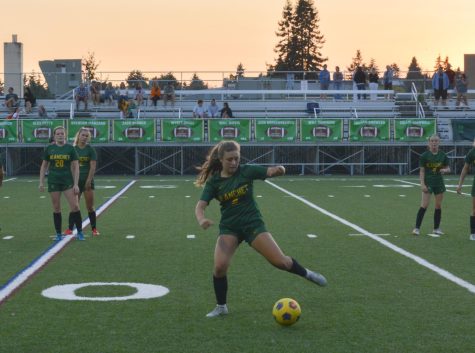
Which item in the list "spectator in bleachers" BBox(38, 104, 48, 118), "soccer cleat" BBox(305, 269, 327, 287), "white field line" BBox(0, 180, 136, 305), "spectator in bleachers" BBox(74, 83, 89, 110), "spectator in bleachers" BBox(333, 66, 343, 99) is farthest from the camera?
"spectator in bleachers" BBox(333, 66, 343, 99)

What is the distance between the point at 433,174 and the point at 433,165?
0.16m

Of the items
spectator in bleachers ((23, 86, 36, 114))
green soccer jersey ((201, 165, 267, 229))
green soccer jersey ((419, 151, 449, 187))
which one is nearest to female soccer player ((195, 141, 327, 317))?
green soccer jersey ((201, 165, 267, 229))

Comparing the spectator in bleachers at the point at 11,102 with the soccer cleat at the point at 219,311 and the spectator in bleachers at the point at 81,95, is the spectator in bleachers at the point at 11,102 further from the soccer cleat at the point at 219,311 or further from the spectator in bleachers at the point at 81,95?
the soccer cleat at the point at 219,311

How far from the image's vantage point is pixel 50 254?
1095cm

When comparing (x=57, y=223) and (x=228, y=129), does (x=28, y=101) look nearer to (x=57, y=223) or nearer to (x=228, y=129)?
(x=228, y=129)

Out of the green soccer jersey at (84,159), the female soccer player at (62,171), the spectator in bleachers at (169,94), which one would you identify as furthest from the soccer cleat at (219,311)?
the spectator in bleachers at (169,94)

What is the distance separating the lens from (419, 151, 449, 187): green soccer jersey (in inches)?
516

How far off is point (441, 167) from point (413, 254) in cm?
264

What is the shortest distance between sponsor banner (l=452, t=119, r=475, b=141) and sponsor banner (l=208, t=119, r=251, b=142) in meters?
8.10

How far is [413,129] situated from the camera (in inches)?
1318

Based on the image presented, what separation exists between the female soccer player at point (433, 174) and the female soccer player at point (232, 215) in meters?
6.30

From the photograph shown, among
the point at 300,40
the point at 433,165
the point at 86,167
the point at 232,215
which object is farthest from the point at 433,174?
the point at 300,40

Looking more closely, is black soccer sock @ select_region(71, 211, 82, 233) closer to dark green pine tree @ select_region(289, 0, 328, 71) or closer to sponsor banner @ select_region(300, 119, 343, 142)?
sponsor banner @ select_region(300, 119, 343, 142)

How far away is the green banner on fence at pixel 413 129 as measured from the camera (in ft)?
110
